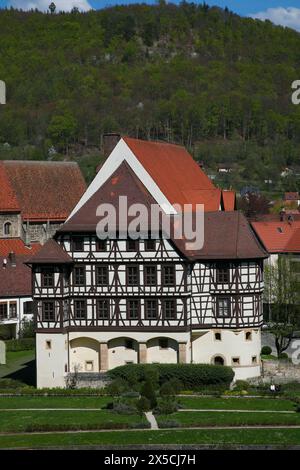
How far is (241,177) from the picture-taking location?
622 feet

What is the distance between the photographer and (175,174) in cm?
7400

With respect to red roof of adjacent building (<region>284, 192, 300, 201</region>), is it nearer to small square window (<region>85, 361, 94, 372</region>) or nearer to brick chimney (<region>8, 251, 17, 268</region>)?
brick chimney (<region>8, 251, 17, 268</region>)

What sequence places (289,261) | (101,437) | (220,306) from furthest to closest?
(289,261) → (220,306) → (101,437)

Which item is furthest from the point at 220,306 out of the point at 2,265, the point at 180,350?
the point at 2,265

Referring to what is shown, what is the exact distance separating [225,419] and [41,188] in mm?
48352

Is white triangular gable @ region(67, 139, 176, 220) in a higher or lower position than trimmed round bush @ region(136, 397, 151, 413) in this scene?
higher

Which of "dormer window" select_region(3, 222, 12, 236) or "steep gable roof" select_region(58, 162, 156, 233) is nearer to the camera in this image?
"steep gable roof" select_region(58, 162, 156, 233)

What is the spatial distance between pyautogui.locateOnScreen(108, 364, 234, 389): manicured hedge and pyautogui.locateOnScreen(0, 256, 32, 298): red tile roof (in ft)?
62.5

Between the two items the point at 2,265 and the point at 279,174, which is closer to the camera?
the point at 2,265

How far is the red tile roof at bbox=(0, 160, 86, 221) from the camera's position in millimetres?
96000

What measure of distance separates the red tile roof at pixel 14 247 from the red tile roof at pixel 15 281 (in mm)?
3802

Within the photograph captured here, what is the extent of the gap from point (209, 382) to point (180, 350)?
3.47m

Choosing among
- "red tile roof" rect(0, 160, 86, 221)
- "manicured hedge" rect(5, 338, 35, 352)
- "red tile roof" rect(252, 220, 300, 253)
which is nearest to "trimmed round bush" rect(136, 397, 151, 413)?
"manicured hedge" rect(5, 338, 35, 352)

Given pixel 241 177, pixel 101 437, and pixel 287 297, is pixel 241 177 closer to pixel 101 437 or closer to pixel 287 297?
pixel 287 297
